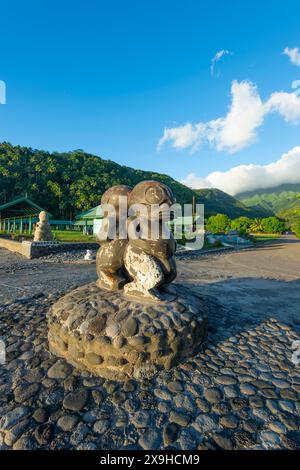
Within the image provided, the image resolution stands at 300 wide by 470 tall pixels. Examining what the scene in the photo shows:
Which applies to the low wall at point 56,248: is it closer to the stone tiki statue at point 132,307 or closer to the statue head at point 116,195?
the stone tiki statue at point 132,307

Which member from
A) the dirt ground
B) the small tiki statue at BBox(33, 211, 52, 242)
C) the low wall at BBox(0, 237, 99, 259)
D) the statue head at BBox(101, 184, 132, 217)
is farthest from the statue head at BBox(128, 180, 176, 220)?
the small tiki statue at BBox(33, 211, 52, 242)

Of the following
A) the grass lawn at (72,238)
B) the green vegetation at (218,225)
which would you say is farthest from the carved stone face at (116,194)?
the green vegetation at (218,225)

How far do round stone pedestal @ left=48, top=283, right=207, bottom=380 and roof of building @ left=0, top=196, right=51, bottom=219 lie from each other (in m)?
21.6

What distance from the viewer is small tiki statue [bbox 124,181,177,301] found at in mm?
3275

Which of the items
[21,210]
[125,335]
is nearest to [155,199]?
[125,335]

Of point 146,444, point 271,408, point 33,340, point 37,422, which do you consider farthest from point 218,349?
point 33,340

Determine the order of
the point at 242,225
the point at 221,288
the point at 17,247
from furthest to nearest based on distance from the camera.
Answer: the point at 242,225 < the point at 17,247 < the point at 221,288

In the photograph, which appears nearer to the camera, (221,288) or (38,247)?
(221,288)

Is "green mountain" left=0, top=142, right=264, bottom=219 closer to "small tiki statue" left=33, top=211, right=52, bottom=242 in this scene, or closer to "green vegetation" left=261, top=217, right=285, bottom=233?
"small tiki statue" left=33, top=211, right=52, bottom=242

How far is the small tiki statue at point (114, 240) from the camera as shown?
3592 millimetres

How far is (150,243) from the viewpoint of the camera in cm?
333

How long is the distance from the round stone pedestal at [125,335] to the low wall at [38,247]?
10416 millimetres

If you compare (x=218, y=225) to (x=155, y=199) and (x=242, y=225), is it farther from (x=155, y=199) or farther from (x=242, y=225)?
(x=155, y=199)

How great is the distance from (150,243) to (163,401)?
1.89 metres
